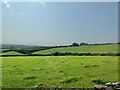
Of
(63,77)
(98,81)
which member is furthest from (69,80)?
(98,81)

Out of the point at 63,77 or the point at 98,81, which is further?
the point at 63,77

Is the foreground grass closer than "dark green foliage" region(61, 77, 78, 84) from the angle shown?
Yes

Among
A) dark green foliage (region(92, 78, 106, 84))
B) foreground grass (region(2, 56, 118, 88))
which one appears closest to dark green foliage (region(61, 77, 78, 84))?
foreground grass (region(2, 56, 118, 88))

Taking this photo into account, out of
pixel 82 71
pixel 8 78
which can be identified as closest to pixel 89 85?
pixel 82 71

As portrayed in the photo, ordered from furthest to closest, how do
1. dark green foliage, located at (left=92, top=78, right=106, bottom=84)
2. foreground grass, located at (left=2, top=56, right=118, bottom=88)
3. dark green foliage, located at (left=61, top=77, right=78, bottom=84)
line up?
1. dark green foliage, located at (left=61, top=77, right=78, bottom=84)
2. foreground grass, located at (left=2, top=56, right=118, bottom=88)
3. dark green foliage, located at (left=92, top=78, right=106, bottom=84)

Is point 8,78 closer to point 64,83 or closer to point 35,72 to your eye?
point 35,72

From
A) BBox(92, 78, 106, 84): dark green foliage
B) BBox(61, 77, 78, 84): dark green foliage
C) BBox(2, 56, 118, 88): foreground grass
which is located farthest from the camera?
BBox(61, 77, 78, 84): dark green foliage

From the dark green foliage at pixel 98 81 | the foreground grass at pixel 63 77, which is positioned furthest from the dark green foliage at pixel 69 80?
the dark green foliage at pixel 98 81

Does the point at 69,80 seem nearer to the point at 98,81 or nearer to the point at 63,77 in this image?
the point at 63,77

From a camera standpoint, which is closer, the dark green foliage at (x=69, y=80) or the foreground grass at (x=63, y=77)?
the foreground grass at (x=63, y=77)

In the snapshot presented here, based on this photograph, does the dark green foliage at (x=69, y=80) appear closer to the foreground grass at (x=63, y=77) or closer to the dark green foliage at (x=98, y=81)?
the foreground grass at (x=63, y=77)

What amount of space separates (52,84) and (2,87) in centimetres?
599

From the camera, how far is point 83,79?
34812 millimetres

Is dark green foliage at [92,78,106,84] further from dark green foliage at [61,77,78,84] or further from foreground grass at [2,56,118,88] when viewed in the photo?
dark green foliage at [61,77,78,84]
